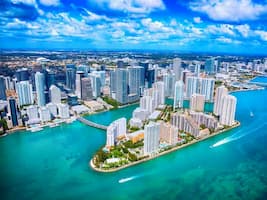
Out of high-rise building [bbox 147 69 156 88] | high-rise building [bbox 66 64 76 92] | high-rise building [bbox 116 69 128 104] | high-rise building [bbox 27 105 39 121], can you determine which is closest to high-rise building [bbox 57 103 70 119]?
high-rise building [bbox 27 105 39 121]

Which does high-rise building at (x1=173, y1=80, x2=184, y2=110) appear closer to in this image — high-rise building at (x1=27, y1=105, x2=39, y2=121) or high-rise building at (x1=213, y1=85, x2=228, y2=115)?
high-rise building at (x1=213, y1=85, x2=228, y2=115)

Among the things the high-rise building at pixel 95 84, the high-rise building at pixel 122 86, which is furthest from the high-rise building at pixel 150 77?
the high-rise building at pixel 95 84

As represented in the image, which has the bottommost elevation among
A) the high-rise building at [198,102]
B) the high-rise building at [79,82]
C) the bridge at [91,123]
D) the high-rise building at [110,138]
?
the bridge at [91,123]

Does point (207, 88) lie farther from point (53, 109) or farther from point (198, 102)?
point (53, 109)

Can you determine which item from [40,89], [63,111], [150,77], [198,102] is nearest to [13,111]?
[63,111]

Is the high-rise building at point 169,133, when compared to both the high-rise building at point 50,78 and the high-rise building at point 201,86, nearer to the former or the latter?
the high-rise building at point 201,86

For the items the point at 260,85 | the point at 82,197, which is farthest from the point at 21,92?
the point at 260,85

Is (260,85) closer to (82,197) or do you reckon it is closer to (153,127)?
(153,127)
